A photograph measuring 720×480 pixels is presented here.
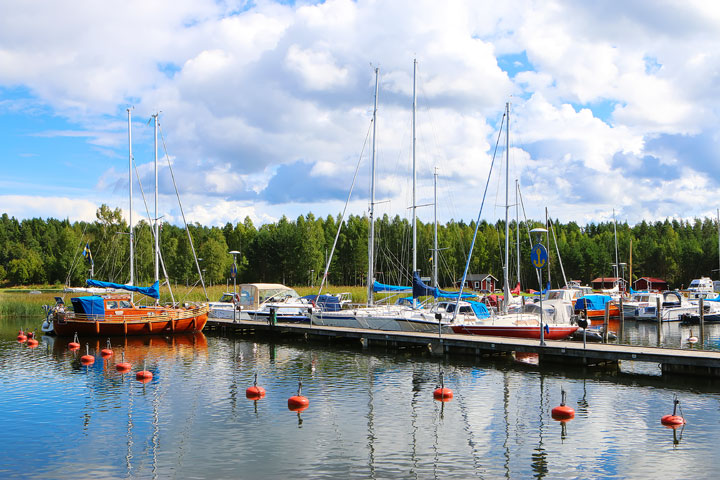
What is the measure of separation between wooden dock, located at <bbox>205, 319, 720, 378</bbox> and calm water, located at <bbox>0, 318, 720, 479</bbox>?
3.19ft

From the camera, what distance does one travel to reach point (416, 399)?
24.2 meters

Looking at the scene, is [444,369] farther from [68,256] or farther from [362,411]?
[68,256]

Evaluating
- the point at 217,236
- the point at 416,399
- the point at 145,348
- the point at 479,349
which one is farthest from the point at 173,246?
the point at 416,399

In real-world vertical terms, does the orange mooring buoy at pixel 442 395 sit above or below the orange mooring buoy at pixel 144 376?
below

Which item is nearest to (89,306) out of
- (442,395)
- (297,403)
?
(297,403)

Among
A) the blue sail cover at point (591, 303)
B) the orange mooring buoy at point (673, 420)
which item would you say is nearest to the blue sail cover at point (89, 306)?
the orange mooring buoy at point (673, 420)

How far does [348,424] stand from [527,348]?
14.6 meters

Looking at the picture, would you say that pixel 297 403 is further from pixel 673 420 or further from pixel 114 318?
pixel 114 318

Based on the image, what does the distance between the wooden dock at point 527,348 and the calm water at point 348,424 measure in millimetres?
973

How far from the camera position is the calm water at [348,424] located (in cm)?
1633

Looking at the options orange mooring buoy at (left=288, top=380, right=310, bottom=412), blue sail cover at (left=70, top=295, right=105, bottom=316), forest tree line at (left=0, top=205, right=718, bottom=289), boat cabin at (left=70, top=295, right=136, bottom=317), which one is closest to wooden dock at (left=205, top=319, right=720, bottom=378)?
boat cabin at (left=70, top=295, right=136, bottom=317)

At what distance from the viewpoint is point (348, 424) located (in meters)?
20.4

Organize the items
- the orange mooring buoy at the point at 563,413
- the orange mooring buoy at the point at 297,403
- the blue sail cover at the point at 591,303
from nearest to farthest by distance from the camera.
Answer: the orange mooring buoy at the point at 563,413
the orange mooring buoy at the point at 297,403
the blue sail cover at the point at 591,303

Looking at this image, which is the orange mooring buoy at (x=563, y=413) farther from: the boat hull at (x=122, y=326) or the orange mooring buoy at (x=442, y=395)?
the boat hull at (x=122, y=326)
